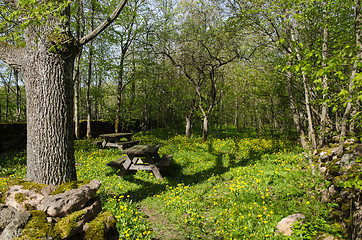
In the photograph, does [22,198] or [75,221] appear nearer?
[75,221]

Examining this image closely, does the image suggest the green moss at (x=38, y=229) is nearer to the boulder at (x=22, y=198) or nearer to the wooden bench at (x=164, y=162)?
the boulder at (x=22, y=198)

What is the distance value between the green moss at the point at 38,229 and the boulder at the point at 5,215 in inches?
8.8

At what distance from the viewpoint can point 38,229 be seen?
2467 mm

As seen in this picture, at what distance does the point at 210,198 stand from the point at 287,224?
7.46 ft

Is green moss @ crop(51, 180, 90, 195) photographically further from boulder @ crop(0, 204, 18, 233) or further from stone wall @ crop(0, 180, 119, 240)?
boulder @ crop(0, 204, 18, 233)

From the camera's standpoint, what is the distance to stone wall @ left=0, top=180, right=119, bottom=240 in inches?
96.5

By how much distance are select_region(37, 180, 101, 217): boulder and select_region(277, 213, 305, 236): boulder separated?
3690 millimetres

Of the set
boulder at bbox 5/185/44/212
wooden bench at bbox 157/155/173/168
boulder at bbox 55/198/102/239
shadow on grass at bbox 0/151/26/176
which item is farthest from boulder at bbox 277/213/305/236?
shadow on grass at bbox 0/151/26/176

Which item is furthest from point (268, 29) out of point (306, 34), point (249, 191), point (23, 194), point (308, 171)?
point (23, 194)

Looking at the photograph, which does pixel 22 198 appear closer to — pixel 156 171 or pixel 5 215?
pixel 5 215

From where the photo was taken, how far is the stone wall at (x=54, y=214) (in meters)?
2.45

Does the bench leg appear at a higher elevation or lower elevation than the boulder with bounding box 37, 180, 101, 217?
lower

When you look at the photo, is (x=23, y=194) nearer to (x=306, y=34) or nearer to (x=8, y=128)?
(x=8, y=128)

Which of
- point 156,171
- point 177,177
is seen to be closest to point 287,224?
point 177,177
